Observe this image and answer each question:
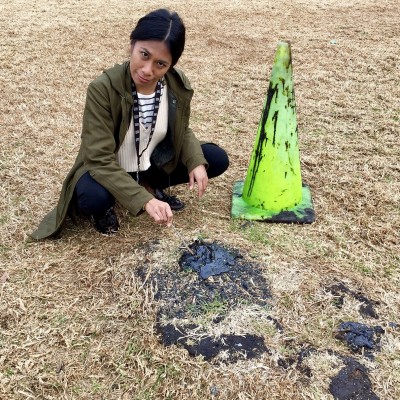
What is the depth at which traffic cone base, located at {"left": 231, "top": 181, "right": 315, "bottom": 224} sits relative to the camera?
2891 mm

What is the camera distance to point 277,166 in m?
2.88

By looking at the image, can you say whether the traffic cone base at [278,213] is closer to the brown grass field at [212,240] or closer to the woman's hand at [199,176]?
the brown grass field at [212,240]

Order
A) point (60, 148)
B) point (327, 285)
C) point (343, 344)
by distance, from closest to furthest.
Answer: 1. point (343, 344)
2. point (327, 285)
3. point (60, 148)

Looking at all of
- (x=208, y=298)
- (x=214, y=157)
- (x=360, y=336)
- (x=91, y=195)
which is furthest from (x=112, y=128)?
(x=360, y=336)

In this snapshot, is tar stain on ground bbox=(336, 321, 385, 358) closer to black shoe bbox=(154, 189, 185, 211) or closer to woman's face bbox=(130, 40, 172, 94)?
black shoe bbox=(154, 189, 185, 211)

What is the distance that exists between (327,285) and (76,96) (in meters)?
3.36

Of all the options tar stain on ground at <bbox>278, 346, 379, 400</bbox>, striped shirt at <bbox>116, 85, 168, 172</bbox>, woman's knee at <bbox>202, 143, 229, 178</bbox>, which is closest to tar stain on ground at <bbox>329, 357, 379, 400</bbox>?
tar stain on ground at <bbox>278, 346, 379, 400</bbox>

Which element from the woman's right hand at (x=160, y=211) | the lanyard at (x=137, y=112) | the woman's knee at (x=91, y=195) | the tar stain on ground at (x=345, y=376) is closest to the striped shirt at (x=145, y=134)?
the lanyard at (x=137, y=112)

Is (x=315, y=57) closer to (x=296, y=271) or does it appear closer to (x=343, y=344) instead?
(x=296, y=271)

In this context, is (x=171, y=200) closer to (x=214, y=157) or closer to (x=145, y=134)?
(x=214, y=157)

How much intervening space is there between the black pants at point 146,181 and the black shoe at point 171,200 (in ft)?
0.13

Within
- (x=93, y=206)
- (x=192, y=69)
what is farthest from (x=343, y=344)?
(x=192, y=69)

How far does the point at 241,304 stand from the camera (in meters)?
2.24

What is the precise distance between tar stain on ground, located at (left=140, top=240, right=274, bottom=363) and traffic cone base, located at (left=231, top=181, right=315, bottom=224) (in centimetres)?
39
